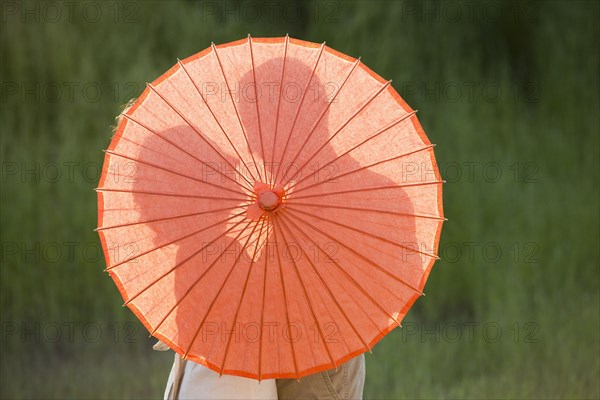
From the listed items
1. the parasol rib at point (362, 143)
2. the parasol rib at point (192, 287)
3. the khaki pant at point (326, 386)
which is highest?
the parasol rib at point (362, 143)

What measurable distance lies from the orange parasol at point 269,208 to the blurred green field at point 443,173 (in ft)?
7.47

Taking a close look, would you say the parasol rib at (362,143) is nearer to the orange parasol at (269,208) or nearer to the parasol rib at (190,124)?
the orange parasol at (269,208)

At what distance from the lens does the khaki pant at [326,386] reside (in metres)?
2.47

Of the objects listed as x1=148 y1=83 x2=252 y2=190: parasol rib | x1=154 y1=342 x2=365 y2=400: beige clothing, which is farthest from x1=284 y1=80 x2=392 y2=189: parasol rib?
x1=154 y1=342 x2=365 y2=400: beige clothing

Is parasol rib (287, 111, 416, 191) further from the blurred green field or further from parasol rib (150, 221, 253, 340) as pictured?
the blurred green field

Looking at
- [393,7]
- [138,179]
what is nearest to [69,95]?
[393,7]

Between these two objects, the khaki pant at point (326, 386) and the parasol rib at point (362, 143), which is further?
the khaki pant at point (326, 386)

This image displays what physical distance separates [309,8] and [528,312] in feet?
8.80

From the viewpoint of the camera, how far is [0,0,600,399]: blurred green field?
490 cm

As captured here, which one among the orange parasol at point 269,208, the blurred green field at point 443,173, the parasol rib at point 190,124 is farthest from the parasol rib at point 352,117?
the blurred green field at point 443,173

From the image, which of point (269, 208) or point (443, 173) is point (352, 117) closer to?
point (269, 208)

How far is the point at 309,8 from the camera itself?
6566 mm

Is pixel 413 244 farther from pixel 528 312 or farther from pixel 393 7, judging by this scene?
pixel 393 7

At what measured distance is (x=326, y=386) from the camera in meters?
2.47
